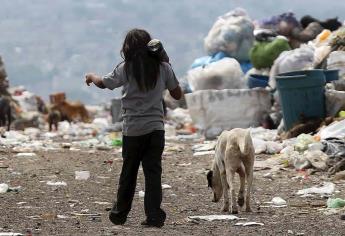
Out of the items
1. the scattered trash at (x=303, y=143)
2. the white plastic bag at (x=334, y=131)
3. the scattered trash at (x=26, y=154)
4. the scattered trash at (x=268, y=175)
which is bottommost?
the scattered trash at (x=268, y=175)

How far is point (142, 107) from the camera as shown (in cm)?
541

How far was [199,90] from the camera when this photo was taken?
15281 millimetres

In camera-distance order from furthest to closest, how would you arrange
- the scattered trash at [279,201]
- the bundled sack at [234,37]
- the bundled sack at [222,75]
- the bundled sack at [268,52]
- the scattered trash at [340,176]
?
the bundled sack at [234,37] → the bundled sack at [222,75] → the bundled sack at [268,52] → the scattered trash at [340,176] → the scattered trash at [279,201]

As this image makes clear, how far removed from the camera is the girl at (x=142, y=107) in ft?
17.6

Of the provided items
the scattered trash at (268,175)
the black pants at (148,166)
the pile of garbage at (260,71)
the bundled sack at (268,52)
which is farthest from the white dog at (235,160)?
the bundled sack at (268,52)

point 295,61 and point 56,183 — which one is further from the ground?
point 295,61

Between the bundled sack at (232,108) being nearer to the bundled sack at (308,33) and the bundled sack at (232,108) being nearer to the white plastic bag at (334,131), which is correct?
the bundled sack at (308,33)

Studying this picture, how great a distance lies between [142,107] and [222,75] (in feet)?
31.8

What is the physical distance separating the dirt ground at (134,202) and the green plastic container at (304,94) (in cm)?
154

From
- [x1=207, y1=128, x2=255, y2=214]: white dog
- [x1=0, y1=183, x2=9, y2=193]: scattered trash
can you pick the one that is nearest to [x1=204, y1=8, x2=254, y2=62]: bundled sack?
[x1=0, y1=183, x2=9, y2=193]: scattered trash

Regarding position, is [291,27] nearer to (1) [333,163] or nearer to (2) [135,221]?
(1) [333,163]

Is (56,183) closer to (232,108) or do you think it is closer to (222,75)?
(232,108)

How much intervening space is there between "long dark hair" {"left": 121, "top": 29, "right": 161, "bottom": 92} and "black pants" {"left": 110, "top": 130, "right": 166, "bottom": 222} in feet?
1.09

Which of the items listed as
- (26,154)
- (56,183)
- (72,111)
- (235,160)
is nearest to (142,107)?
(235,160)
